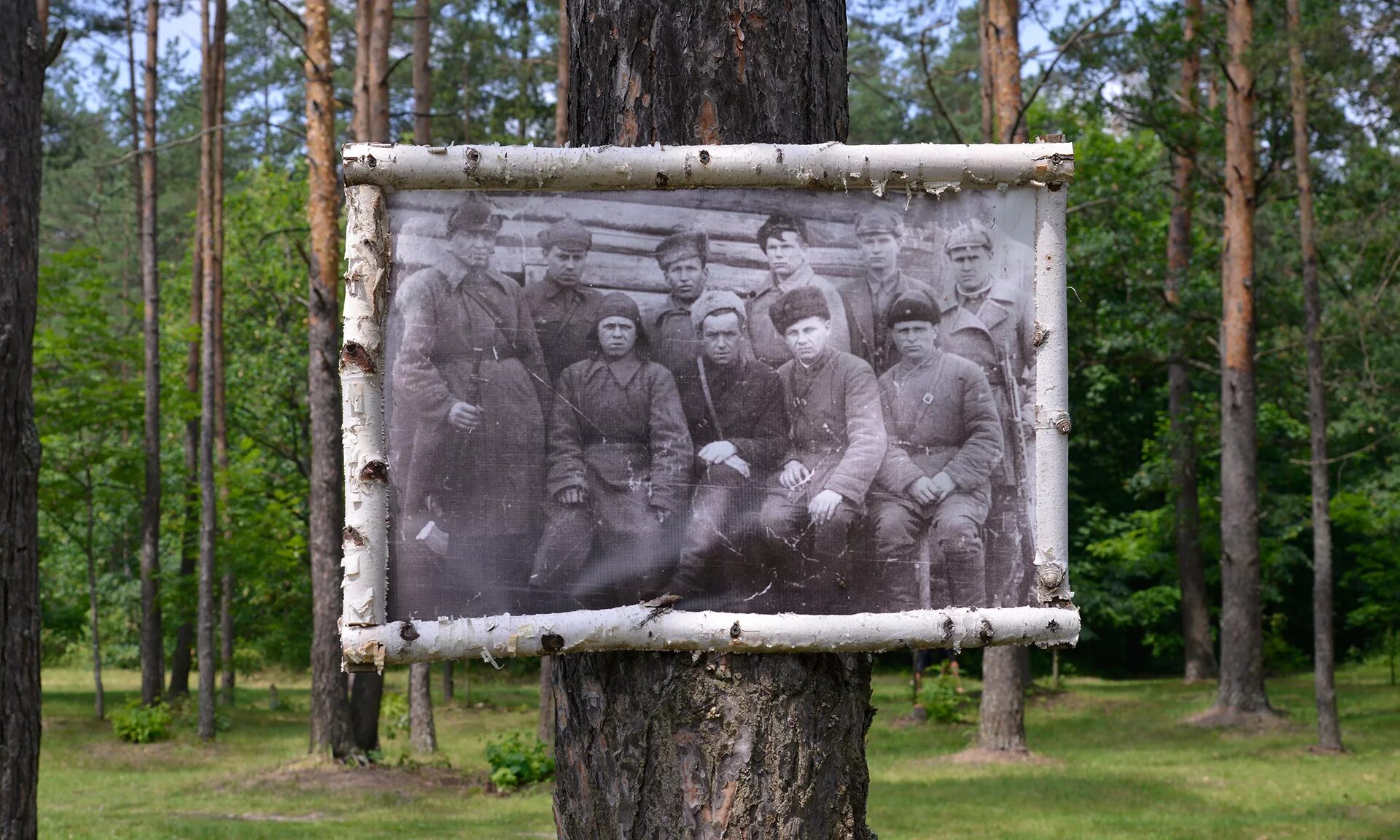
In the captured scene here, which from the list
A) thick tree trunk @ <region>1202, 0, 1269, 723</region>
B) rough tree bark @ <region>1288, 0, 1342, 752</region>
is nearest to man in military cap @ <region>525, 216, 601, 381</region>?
rough tree bark @ <region>1288, 0, 1342, 752</region>

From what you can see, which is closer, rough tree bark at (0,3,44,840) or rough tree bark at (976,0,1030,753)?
rough tree bark at (0,3,44,840)

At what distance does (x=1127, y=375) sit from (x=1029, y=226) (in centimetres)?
2652

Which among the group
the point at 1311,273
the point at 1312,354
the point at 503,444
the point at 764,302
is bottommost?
the point at 503,444

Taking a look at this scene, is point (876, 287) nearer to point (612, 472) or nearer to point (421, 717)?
point (612, 472)

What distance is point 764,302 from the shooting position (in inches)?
89.7

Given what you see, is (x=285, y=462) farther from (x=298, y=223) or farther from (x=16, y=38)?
(x=16, y=38)

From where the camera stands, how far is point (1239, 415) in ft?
56.6

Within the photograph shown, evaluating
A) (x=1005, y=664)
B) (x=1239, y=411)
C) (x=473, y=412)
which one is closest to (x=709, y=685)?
(x=473, y=412)

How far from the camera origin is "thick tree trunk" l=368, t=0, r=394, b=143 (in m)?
14.4

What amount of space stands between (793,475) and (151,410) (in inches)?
767

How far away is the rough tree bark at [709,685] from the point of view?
7.40 ft

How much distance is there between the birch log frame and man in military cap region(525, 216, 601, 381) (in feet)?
0.30

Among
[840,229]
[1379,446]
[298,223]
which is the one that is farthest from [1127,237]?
[840,229]

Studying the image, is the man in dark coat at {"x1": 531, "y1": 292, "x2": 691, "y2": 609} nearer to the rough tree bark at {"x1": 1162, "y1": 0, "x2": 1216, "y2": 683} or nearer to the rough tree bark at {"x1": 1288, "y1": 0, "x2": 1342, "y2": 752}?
the rough tree bark at {"x1": 1288, "y1": 0, "x2": 1342, "y2": 752}
